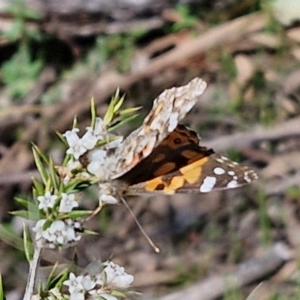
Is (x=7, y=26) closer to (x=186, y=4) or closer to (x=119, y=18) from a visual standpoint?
(x=119, y=18)

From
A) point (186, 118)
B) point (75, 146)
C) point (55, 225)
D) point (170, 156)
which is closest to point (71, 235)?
point (55, 225)

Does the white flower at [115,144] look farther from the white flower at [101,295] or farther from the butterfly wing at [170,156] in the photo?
the white flower at [101,295]

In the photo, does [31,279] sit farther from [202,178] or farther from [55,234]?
[202,178]

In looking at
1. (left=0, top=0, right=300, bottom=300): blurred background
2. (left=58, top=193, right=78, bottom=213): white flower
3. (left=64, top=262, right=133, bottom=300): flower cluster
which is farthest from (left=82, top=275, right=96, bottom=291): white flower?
(left=0, top=0, right=300, bottom=300): blurred background

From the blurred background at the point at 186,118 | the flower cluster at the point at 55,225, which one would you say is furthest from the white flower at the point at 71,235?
the blurred background at the point at 186,118

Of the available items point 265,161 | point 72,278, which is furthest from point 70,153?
point 265,161

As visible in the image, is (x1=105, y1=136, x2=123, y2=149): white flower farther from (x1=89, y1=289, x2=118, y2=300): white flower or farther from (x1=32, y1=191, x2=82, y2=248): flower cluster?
(x1=89, y1=289, x2=118, y2=300): white flower

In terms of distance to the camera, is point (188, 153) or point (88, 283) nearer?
point (88, 283)
